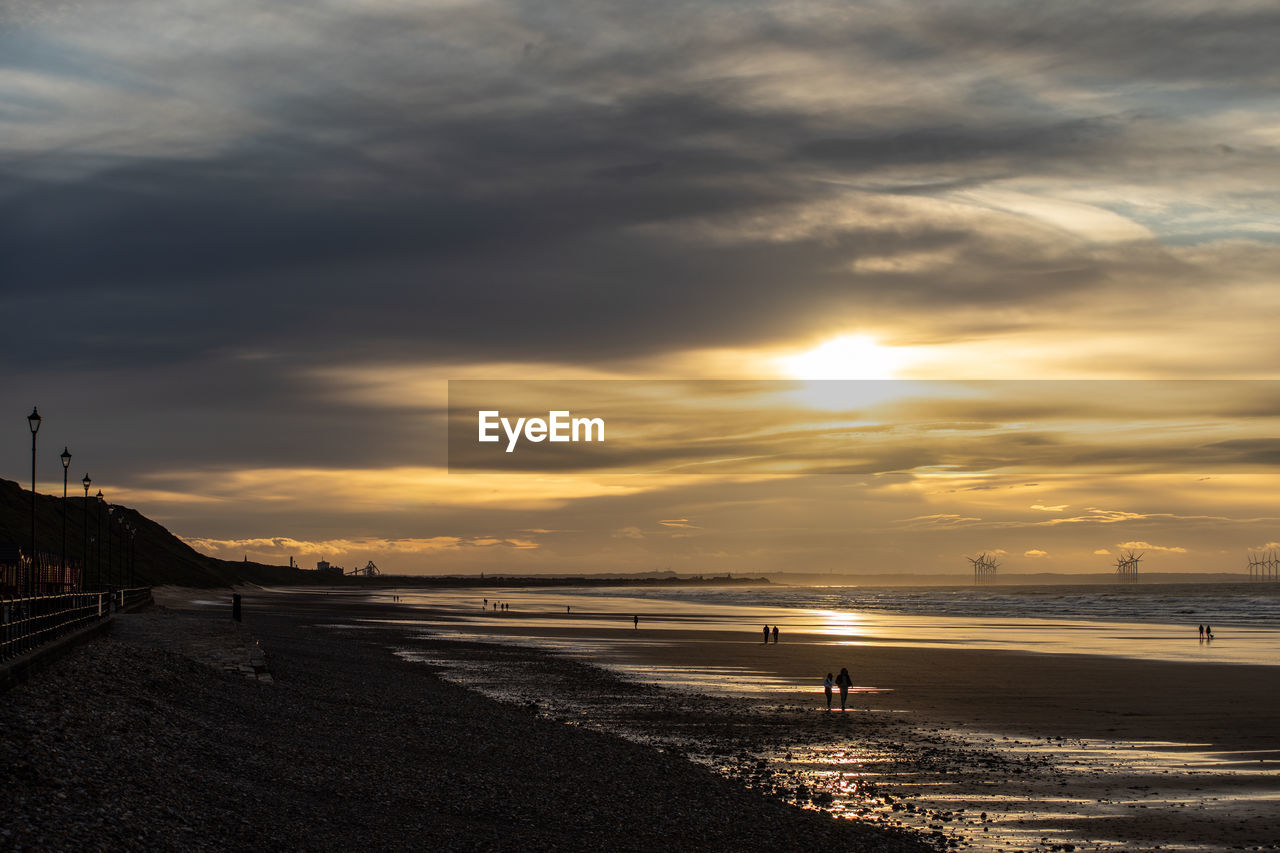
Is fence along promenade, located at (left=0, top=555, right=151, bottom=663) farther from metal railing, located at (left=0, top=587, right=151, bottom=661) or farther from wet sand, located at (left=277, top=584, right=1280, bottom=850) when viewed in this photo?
wet sand, located at (left=277, top=584, right=1280, bottom=850)

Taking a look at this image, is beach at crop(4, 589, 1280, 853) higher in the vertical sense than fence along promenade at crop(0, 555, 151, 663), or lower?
lower

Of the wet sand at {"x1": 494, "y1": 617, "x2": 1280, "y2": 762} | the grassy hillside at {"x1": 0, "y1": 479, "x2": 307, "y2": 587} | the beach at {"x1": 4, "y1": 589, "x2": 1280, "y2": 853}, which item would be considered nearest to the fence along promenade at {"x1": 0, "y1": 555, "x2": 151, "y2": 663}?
the beach at {"x1": 4, "y1": 589, "x2": 1280, "y2": 853}

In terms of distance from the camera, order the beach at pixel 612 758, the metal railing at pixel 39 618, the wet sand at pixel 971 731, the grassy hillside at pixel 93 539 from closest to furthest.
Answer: the beach at pixel 612 758, the wet sand at pixel 971 731, the metal railing at pixel 39 618, the grassy hillside at pixel 93 539

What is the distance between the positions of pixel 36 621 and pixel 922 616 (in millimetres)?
102189

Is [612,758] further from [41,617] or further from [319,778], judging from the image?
[41,617]

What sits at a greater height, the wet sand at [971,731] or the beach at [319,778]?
the beach at [319,778]

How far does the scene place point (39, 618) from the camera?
26.3 meters

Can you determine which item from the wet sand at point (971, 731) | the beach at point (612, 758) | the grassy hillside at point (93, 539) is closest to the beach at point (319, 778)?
the beach at point (612, 758)

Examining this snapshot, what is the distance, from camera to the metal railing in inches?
890

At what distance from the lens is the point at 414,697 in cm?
3344

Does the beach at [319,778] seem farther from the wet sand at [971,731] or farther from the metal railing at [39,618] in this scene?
the wet sand at [971,731]

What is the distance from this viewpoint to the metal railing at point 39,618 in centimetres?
2261

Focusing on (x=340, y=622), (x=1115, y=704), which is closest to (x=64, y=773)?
(x=1115, y=704)

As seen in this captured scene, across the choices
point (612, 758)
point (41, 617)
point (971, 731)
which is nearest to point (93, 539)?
point (41, 617)
